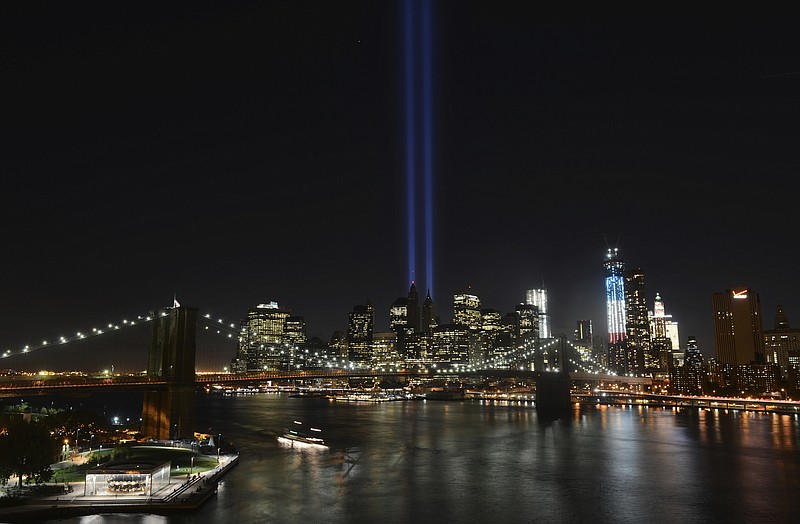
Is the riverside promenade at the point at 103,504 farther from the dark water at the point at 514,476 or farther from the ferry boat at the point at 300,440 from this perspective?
the ferry boat at the point at 300,440

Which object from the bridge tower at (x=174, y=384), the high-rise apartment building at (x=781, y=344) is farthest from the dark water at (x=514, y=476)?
the high-rise apartment building at (x=781, y=344)

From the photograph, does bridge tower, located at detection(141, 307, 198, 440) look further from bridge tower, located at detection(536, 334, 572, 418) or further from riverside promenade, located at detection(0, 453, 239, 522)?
bridge tower, located at detection(536, 334, 572, 418)

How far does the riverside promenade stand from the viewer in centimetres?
2438

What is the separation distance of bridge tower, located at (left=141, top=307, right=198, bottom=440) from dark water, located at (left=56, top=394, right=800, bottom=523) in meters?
4.99

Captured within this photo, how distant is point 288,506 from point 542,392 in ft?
208

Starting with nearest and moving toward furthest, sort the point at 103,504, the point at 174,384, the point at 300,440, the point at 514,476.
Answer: the point at 103,504
the point at 514,476
the point at 174,384
the point at 300,440

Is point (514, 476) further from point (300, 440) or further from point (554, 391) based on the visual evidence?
point (554, 391)

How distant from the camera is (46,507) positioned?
24.9 metres

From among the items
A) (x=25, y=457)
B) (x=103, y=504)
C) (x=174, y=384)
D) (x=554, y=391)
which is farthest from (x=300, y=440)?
(x=554, y=391)

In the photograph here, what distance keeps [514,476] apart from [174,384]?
2325 cm

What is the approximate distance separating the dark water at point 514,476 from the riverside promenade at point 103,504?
672 mm

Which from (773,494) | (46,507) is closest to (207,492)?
(46,507)

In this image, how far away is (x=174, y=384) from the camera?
42875mm

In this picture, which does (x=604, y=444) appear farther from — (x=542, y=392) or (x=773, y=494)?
(x=542, y=392)
